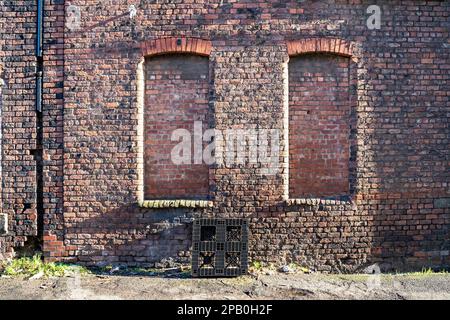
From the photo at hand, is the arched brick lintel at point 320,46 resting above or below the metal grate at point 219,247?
above

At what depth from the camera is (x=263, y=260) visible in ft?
19.6

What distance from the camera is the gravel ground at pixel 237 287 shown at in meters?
5.04

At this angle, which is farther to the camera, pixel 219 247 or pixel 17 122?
pixel 17 122

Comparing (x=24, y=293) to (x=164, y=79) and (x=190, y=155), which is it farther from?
(x=164, y=79)

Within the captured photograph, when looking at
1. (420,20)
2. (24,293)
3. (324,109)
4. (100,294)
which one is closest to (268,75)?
(324,109)

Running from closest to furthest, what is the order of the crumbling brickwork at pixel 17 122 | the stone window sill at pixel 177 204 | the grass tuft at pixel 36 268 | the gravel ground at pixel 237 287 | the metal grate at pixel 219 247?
the gravel ground at pixel 237 287 < the metal grate at pixel 219 247 < the grass tuft at pixel 36 268 < the stone window sill at pixel 177 204 < the crumbling brickwork at pixel 17 122

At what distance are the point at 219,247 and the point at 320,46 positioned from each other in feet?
11.0

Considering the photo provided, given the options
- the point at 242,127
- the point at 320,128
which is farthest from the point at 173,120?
the point at 320,128

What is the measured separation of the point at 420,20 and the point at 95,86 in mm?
5053

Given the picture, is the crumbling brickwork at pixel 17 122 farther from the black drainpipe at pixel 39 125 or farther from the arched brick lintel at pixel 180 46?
the arched brick lintel at pixel 180 46

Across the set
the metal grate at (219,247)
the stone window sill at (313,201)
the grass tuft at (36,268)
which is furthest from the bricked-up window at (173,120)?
the grass tuft at (36,268)

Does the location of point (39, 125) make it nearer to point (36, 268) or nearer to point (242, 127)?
point (36, 268)

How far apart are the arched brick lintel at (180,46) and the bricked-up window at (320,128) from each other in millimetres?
1411

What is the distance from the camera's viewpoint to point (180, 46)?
19.8ft
